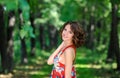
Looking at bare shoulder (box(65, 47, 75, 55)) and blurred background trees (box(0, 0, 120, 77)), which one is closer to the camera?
blurred background trees (box(0, 0, 120, 77))

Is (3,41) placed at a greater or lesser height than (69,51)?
greater

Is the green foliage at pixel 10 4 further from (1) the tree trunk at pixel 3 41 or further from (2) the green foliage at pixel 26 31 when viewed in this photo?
(1) the tree trunk at pixel 3 41

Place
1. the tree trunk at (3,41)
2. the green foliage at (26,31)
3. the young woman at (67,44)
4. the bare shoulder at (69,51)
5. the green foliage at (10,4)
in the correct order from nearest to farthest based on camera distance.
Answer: the green foliage at (10,4), the green foliage at (26,31), the bare shoulder at (69,51), the young woman at (67,44), the tree trunk at (3,41)

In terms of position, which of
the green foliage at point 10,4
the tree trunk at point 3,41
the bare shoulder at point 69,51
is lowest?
the bare shoulder at point 69,51

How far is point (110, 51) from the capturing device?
81.5ft

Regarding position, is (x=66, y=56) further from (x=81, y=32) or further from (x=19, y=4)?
(x=19, y=4)

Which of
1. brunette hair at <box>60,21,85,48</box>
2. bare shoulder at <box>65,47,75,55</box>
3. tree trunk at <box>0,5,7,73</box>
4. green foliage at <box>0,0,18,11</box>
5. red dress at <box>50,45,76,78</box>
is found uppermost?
tree trunk at <box>0,5,7,73</box>

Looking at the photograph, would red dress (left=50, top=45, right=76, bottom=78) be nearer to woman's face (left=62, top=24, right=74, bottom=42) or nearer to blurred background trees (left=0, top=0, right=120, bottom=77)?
woman's face (left=62, top=24, right=74, bottom=42)

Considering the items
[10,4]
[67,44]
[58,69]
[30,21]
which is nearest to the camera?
[10,4]

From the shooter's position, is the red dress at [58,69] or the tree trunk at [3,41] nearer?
the red dress at [58,69]

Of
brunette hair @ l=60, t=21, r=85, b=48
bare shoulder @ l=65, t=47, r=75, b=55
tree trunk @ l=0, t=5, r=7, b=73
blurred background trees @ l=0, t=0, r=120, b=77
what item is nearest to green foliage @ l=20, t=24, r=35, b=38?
blurred background trees @ l=0, t=0, r=120, b=77

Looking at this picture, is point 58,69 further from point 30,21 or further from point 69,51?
point 30,21

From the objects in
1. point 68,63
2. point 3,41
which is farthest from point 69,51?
point 3,41

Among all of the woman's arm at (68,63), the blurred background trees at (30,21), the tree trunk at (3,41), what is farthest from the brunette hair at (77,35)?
the tree trunk at (3,41)
